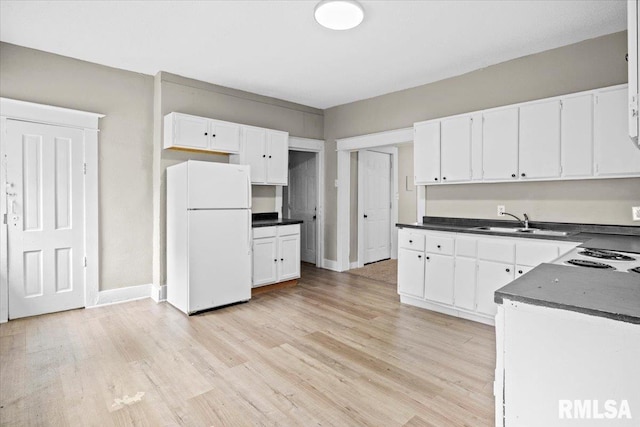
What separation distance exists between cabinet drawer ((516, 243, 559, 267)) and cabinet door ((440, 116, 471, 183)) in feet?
3.29

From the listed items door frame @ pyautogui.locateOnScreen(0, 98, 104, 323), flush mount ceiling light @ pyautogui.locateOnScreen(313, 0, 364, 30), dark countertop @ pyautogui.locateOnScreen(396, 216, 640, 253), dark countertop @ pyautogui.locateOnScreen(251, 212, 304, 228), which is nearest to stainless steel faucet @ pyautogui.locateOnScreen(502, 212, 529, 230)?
dark countertop @ pyautogui.locateOnScreen(396, 216, 640, 253)

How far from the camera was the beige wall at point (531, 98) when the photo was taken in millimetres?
3088

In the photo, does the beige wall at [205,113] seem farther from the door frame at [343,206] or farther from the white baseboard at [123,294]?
the door frame at [343,206]

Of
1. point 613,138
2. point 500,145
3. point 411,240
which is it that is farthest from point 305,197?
point 613,138

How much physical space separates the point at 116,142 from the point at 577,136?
475cm

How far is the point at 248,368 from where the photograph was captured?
8.14 feet

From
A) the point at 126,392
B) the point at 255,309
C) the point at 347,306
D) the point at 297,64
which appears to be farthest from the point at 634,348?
the point at 297,64

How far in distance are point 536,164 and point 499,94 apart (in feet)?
3.16

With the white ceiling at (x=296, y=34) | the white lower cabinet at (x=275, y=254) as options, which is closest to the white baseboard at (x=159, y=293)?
the white lower cabinet at (x=275, y=254)

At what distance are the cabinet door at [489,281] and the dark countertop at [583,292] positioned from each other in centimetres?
165

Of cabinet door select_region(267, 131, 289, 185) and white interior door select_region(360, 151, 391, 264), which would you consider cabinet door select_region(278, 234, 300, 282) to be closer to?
cabinet door select_region(267, 131, 289, 185)

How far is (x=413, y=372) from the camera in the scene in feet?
7.93

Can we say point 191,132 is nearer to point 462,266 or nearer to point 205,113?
point 205,113

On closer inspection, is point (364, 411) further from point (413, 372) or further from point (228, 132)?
point (228, 132)
